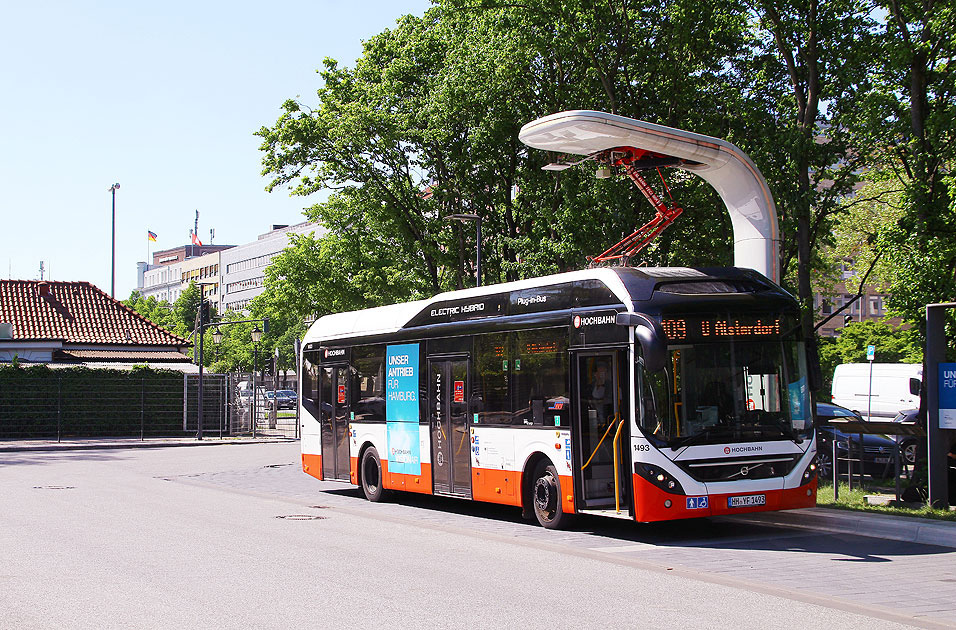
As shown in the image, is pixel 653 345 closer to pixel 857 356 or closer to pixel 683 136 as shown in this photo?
pixel 683 136

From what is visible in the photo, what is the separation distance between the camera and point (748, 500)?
12.6 m

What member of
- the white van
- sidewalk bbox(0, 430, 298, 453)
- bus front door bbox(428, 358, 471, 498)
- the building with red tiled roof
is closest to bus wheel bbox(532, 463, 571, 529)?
bus front door bbox(428, 358, 471, 498)

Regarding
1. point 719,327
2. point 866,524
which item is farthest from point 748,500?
point 719,327

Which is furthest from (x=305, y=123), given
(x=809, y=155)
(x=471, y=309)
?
(x=471, y=309)

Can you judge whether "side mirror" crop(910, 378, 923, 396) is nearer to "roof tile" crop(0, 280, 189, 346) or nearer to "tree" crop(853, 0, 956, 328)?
"tree" crop(853, 0, 956, 328)

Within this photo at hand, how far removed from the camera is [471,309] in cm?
A: 1606

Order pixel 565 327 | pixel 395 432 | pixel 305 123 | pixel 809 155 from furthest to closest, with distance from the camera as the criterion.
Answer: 1. pixel 305 123
2. pixel 809 155
3. pixel 395 432
4. pixel 565 327

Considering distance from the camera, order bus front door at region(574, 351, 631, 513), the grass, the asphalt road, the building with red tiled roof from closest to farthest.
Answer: the asphalt road
bus front door at region(574, 351, 631, 513)
the grass
the building with red tiled roof

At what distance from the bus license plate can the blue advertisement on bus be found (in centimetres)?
601

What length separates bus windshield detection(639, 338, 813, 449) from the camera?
40.7 ft

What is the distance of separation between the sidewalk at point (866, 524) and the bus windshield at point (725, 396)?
138cm

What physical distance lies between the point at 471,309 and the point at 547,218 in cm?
1424

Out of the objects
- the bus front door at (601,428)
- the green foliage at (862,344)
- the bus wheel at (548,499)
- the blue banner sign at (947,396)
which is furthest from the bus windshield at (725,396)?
the green foliage at (862,344)

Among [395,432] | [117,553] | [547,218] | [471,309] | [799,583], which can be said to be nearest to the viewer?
[799,583]
